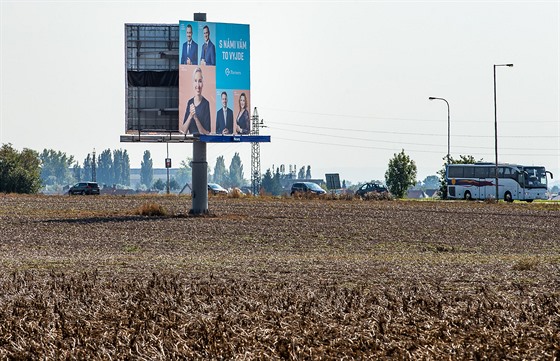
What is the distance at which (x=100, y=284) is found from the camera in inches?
792

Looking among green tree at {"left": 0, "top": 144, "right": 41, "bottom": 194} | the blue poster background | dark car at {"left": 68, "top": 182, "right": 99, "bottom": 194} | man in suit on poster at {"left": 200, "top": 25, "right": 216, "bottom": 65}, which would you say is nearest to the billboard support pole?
the blue poster background

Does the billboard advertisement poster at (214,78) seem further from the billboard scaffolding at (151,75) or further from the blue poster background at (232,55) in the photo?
the billboard scaffolding at (151,75)

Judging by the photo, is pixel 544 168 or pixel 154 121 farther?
pixel 544 168

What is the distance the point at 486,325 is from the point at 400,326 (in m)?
1.21

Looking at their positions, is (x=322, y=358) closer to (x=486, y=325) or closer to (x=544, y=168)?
(x=486, y=325)

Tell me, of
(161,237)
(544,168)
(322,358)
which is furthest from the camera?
(544,168)

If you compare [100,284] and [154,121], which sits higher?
[154,121]

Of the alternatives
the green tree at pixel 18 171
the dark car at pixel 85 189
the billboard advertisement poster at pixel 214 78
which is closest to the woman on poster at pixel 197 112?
the billboard advertisement poster at pixel 214 78

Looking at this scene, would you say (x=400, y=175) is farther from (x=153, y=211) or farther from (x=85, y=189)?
(x=153, y=211)

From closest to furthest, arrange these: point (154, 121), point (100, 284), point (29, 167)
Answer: point (100, 284)
point (154, 121)
point (29, 167)

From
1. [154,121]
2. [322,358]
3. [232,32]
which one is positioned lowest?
[322,358]

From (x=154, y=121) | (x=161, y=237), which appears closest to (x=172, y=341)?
(x=161, y=237)

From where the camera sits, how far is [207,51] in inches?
1852

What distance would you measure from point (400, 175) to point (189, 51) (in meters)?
58.1
